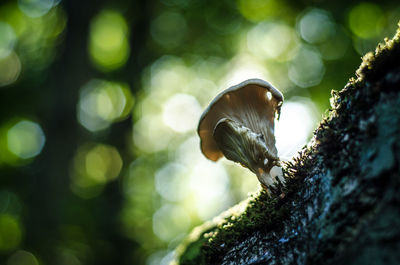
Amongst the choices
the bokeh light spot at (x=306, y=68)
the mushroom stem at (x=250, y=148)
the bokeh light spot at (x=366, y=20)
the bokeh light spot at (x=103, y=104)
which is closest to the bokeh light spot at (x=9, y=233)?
the bokeh light spot at (x=103, y=104)

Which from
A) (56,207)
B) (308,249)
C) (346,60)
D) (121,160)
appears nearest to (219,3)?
(346,60)

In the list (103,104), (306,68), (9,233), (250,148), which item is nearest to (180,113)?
(103,104)

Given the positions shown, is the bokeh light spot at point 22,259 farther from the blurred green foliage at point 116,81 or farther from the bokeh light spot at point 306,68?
the bokeh light spot at point 306,68

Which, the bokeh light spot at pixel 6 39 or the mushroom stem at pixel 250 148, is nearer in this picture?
the mushroom stem at pixel 250 148

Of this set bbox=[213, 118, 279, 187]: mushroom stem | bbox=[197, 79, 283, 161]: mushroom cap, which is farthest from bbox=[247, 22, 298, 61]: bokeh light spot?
bbox=[213, 118, 279, 187]: mushroom stem

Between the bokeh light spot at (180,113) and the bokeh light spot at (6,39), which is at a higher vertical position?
the bokeh light spot at (6,39)
